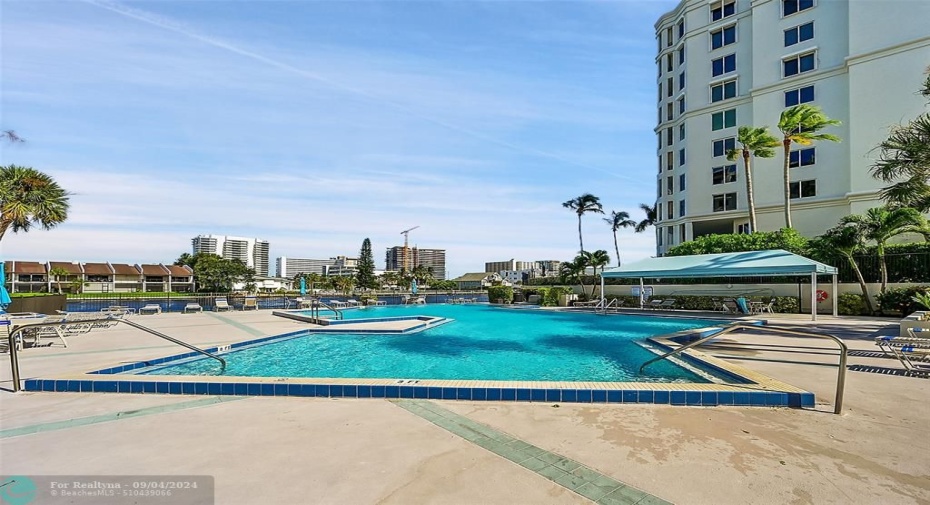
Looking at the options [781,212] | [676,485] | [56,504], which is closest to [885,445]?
[676,485]

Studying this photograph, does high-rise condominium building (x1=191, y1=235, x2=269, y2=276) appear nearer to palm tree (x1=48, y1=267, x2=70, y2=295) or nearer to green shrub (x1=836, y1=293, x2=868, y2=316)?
palm tree (x1=48, y1=267, x2=70, y2=295)

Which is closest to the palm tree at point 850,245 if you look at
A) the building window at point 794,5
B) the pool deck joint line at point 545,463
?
the building window at point 794,5

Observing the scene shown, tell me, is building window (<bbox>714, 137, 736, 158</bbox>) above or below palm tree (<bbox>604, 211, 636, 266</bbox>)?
above

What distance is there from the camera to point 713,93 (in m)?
30.7

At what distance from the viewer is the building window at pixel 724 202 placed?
2887 cm

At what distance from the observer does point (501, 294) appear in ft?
95.3

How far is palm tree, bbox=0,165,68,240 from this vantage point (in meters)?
15.4

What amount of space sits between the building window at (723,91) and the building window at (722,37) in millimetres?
2794

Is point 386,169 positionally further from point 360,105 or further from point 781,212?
point 781,212

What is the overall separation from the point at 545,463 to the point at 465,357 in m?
6.27

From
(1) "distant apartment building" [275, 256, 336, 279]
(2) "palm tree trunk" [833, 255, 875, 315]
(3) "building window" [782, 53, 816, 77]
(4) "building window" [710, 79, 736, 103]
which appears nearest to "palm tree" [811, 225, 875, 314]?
(2) "palm tree trunk" [833, 255, 875, 315]

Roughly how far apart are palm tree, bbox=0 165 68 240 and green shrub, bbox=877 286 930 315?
31.4 metres

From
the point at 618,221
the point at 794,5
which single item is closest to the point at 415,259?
the point at 618,221

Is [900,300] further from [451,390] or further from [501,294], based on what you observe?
[501,294]
